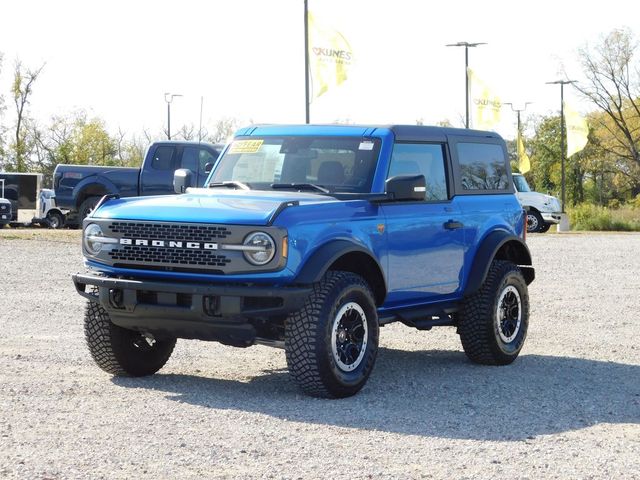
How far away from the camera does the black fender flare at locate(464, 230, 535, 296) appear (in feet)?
31.0

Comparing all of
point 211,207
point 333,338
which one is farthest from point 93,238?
point 333,338

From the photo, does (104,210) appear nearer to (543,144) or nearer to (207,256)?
(207,256)

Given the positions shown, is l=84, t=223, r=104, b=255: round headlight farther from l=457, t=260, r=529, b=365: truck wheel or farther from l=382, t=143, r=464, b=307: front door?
l=457, t=260, r=529, b=365: truck wheel

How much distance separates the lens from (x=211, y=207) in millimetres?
7816

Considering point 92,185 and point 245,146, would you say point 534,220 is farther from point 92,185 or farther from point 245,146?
point 245,146

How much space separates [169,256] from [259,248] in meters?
0.67

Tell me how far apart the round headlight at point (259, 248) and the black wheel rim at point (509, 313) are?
2919mm

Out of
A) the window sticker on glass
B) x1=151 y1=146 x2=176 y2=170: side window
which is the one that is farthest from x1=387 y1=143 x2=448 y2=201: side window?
x1=151 y1=146 x2=176 y2=170: side window

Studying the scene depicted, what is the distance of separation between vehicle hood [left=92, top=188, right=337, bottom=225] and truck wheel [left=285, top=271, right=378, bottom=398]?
2.02ft

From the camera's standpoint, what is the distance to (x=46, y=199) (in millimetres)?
39188

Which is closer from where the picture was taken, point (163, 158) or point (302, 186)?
point (302, 186)

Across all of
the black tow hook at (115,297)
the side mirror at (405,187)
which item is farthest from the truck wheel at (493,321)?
the black tow hook at (115,297)

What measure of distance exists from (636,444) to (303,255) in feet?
7.95

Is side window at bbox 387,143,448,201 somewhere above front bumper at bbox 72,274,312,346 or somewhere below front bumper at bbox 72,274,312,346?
above
